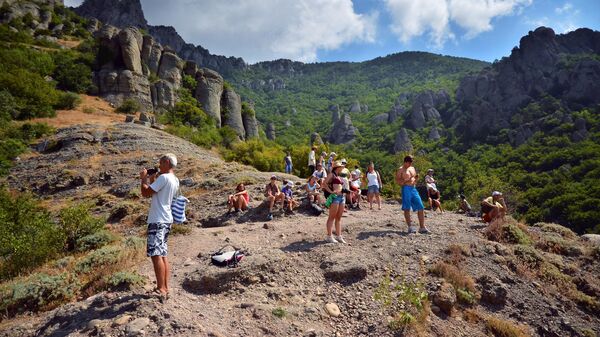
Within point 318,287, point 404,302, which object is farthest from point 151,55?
point 404,302

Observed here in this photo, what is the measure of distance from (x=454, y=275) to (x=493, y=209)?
4542 mm

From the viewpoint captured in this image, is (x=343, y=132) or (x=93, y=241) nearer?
(x=93, y=241)

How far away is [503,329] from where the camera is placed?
5660 mm

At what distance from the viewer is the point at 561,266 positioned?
8.03 m

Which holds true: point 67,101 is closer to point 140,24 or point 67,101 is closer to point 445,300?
point 445,300

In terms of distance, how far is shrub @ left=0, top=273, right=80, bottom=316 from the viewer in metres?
5.17

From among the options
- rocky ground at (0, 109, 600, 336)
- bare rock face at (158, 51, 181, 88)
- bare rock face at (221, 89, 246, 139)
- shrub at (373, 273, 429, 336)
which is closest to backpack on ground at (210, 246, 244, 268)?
rocky ground at (0, 109, 600, 336)

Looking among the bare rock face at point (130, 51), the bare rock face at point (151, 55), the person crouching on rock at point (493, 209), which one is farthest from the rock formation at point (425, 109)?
the person crouching on rock at point (493, 209)

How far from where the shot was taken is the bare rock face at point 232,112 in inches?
1880

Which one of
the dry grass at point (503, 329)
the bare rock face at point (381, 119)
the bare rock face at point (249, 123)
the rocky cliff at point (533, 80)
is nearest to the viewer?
the dry grass at point (503, 329)

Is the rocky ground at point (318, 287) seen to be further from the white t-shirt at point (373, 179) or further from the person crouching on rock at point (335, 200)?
the white t-shirt at point (373, 179)

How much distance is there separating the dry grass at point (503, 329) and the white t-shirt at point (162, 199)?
560 centimetres

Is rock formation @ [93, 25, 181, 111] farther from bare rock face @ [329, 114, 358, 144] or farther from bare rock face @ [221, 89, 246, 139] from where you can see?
bare rock face @ [329, 114, 358, 144]

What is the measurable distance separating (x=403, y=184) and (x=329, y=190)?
226cm
